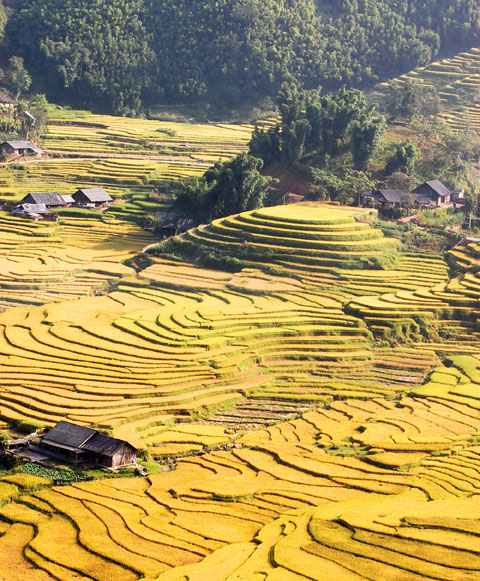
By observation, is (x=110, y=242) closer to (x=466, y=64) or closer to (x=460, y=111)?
(x=460, y=111)

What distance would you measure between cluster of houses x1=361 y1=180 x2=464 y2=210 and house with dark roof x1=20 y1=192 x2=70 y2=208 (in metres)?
17.3

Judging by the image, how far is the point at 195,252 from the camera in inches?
2012

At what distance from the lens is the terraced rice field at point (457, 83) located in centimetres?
7194

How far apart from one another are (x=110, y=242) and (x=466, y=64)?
37414mm

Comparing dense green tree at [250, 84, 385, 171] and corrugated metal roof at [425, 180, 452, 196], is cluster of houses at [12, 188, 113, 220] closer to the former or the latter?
dense green tree at [250, 84, 385, 171]

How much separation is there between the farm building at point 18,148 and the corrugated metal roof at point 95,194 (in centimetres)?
722

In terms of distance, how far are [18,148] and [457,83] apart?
32608 millimetres

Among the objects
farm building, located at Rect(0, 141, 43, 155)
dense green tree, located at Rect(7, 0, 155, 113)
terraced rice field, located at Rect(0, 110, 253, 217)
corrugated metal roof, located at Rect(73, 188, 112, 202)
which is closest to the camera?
corrugated metal roof, located at Rect(73, 188, 112, 202)

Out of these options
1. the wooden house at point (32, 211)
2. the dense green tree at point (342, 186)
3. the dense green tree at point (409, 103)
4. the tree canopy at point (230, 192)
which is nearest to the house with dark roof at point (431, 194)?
the dense green tree at point (342, 186)

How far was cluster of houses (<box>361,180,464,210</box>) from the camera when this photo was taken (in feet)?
185

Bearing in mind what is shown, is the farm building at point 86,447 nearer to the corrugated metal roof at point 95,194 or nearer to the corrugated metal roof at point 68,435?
the corrugated metal roof at point 68,435

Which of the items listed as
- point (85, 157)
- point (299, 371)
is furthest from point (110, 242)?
point (299, 371)

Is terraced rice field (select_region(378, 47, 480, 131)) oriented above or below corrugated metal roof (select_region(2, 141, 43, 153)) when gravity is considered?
above

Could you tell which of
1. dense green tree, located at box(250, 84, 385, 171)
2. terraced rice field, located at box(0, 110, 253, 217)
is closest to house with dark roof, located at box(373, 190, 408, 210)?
dense green tree, located at box(250, 84, 385, 171)
